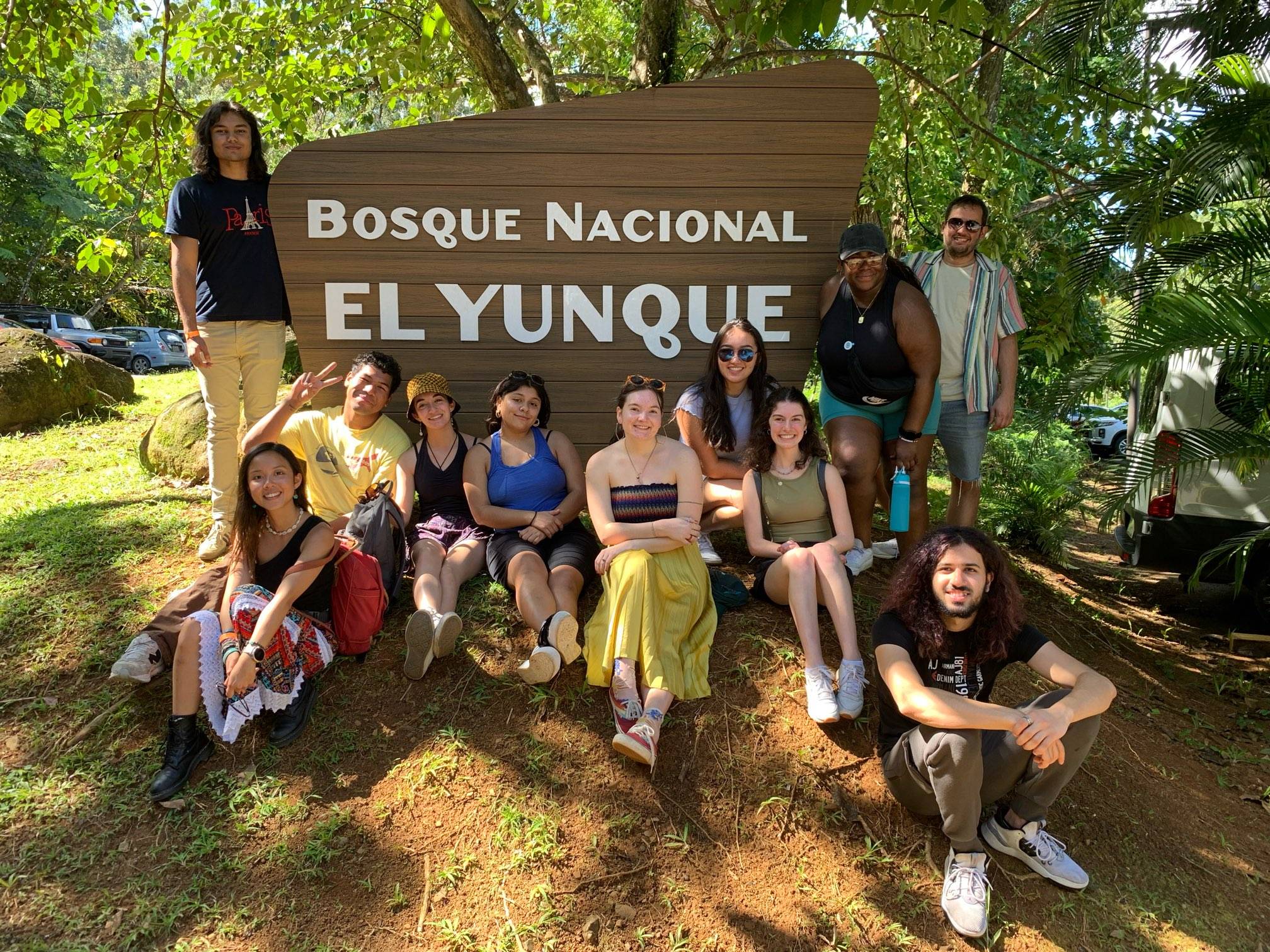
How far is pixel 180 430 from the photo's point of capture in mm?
6637

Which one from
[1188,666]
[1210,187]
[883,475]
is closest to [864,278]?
[883,475]

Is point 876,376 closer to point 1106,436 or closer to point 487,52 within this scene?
point 487,52

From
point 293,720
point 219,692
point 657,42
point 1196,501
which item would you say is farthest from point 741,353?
point 1196,501

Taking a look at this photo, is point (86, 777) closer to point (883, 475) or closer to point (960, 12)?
point (883, 475)

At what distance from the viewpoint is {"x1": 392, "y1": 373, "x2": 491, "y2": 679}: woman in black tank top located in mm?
3840

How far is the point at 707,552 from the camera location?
4.34 metres

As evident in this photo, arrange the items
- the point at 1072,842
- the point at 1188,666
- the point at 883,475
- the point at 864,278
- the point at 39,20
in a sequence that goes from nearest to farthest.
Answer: the point at 1072,842, the point at 864,278, the point at 883,475, the point at 1188,666, the point at 39,20

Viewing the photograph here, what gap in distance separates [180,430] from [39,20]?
284 cm

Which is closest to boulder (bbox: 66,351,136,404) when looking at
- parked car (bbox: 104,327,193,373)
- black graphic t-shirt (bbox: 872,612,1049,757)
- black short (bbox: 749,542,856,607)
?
black short (bbox: 749,542,856,607)

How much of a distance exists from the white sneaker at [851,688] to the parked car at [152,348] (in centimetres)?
2028

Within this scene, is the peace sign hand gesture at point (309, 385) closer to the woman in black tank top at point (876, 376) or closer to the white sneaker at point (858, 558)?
the woman in black tank top at point (876, 376)

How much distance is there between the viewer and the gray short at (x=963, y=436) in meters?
4.41

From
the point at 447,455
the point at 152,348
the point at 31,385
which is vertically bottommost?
the point at 447,455

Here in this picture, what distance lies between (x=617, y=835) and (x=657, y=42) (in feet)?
16.7
